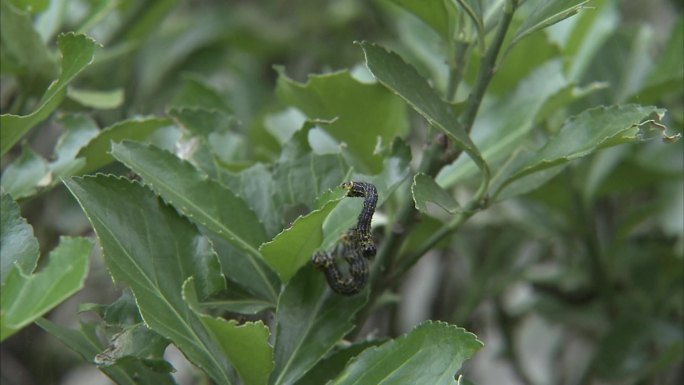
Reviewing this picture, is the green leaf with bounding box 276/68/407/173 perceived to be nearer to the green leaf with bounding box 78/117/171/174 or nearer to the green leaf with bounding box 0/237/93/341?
the green leaf with bounding box 78/117/171/174

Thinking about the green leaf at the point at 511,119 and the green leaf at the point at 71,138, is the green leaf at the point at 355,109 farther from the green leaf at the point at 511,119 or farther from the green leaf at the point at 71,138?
the green leaf at the point at 71,138

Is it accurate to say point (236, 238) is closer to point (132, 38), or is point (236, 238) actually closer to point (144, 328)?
point (144, 328)

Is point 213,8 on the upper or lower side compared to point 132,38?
lower

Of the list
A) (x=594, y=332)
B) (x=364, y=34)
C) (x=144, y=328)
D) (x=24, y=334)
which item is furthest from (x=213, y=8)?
(x=144, y=328)

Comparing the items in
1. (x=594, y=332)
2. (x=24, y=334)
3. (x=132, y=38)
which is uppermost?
(x=132, y=38)

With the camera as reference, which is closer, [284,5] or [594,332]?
[594,332]

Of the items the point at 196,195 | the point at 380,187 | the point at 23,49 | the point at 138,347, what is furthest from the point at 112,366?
the point at 23,49

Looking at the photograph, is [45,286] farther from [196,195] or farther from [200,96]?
[200,96]

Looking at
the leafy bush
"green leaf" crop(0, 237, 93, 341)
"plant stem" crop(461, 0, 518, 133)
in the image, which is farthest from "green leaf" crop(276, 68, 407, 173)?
"green leaf" crop(0, 237, 93, 341)
